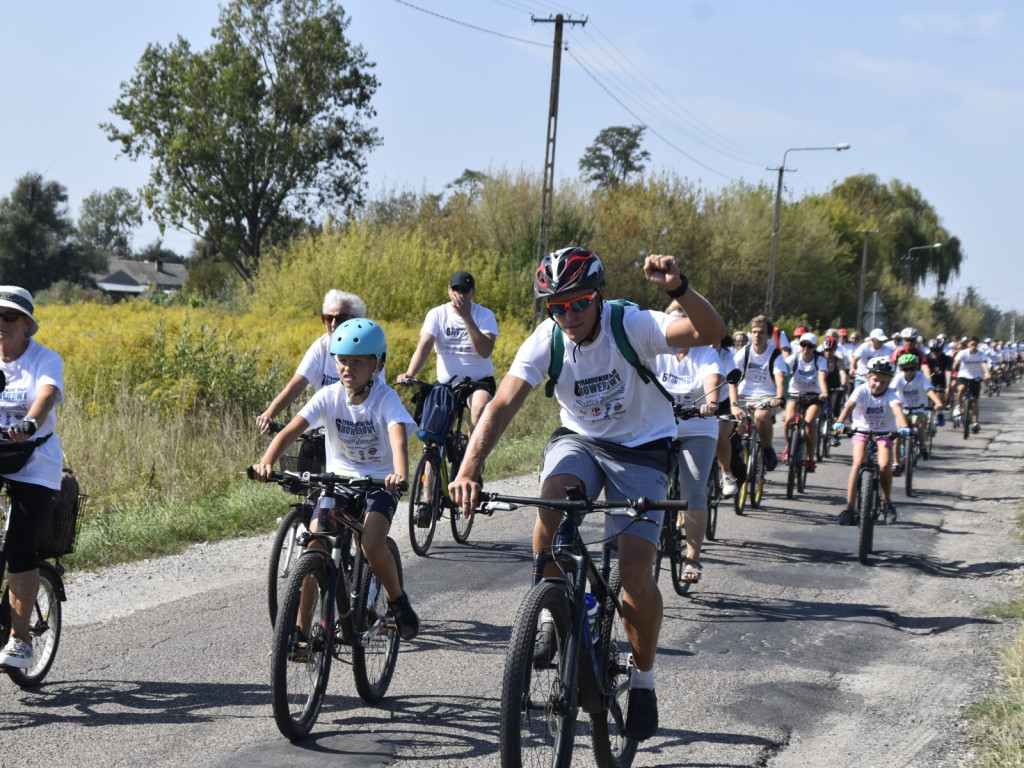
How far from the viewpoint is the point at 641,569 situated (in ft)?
14.2

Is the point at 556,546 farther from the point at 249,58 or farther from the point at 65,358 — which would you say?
the point at 249,58

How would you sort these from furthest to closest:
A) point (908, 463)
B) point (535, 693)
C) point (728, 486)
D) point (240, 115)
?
point (240, 115), point (908, 463), point (728, 486), point (535, 693)

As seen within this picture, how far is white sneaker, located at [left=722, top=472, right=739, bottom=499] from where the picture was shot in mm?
10234

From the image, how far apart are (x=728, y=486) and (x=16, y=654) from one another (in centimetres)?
688

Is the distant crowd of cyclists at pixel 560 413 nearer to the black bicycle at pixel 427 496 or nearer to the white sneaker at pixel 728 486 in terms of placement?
the black bicycle at pixel 427 496

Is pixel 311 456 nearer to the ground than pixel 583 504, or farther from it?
nearer to the ground

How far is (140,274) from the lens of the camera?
119m

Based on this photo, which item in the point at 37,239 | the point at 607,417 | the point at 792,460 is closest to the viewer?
the point at 607,417

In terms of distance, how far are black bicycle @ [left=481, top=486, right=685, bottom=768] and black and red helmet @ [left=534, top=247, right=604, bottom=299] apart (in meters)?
0.79

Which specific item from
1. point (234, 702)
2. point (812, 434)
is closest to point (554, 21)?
point (812, 434)

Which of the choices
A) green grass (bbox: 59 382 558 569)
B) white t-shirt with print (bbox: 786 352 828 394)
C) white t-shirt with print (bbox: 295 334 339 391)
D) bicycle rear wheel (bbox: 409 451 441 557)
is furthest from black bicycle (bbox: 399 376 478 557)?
white t-shirt with print (bbox: 786 352 828 394)

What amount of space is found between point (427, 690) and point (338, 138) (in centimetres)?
4408

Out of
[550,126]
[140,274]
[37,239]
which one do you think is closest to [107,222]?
[140,274]

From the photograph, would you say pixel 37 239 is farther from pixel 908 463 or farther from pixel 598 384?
pixel 598 384
